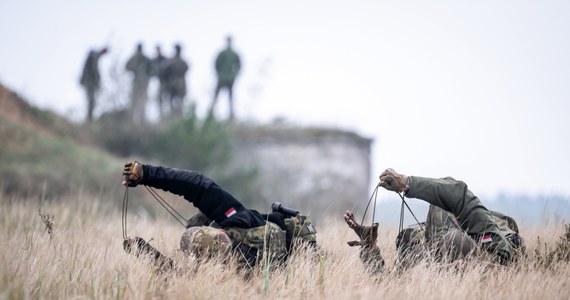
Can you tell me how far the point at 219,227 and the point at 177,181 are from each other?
1.97 ft

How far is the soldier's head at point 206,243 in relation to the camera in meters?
5.50

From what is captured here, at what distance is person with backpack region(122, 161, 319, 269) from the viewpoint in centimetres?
551

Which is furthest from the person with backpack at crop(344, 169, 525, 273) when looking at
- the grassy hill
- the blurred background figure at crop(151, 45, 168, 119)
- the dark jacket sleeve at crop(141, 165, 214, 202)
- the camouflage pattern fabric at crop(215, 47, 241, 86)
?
the camouflage pattern fabric at crop(215, 47, 241, 86)

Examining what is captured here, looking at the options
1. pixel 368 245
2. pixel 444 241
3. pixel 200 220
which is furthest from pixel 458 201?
pixel 200 220

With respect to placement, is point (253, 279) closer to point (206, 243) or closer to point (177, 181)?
point (206, 243)

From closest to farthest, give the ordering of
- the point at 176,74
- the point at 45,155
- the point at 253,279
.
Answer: the point at 253,279 < the point at 45,155 < the point at 176,74

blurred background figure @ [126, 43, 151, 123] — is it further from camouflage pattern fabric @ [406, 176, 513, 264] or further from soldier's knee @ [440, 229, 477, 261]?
soldier's knee @ [440, 229, 477, 261]

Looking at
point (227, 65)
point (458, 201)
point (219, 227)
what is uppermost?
point (227, 65)

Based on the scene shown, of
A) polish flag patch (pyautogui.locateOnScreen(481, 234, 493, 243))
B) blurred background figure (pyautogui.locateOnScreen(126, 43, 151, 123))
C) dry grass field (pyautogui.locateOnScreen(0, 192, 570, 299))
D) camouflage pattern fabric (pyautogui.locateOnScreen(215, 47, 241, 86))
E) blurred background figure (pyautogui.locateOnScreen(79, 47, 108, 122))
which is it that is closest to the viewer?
dry grass field (pyautogui.locateOnScreen(0, 192, 570, 299))

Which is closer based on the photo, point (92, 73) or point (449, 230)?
point (449, 230)

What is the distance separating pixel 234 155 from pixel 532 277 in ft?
70.6

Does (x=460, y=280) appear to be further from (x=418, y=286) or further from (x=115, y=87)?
(x=115, y=87)

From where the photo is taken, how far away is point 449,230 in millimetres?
5629

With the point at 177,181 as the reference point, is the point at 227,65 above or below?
above
